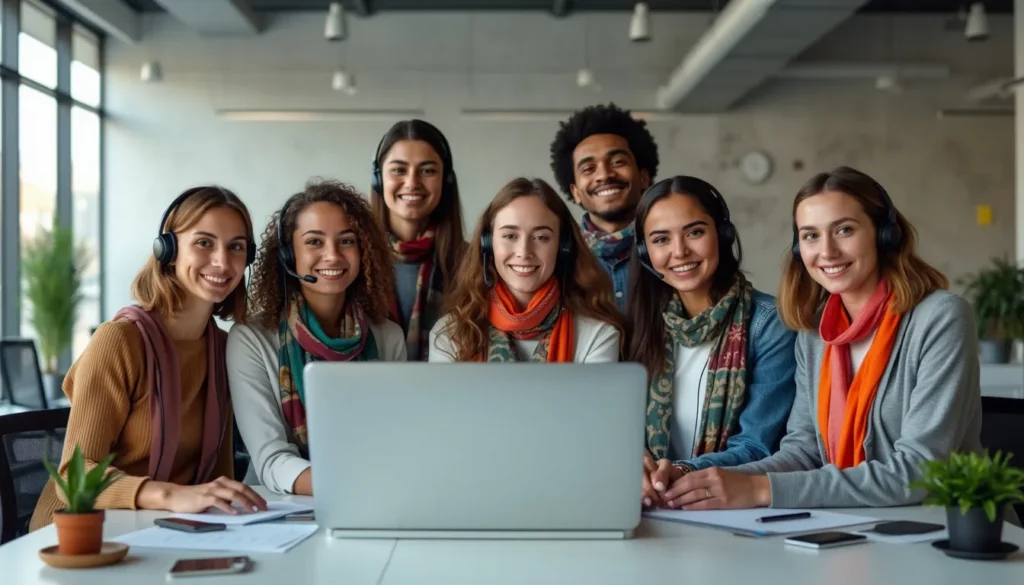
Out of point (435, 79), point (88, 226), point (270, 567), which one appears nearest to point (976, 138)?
point (435, 79)

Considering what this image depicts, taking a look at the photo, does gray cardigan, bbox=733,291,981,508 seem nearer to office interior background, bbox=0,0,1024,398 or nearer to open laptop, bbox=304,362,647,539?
open laptop, bbox=304,362,647,539

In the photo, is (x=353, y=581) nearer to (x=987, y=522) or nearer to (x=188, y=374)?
(x=987, y=522)

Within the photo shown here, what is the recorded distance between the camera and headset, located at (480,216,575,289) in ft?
9.20

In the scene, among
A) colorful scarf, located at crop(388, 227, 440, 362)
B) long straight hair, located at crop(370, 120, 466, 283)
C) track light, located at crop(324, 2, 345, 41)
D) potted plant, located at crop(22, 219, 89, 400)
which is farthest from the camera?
track light, located at crop(324, 2, 345, 41)

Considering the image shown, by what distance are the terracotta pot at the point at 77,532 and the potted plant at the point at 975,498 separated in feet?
4.12

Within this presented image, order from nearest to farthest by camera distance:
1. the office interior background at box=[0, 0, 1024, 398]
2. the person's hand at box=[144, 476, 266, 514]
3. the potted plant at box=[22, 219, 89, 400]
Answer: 1. the person's hand at box=[144, 476, 266, 514]
2. the potted plant at box=[22, 219, 89, 400]
3. the office interior background at box=[0, 0, 1024, 398]

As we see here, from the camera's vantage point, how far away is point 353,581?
1.53m

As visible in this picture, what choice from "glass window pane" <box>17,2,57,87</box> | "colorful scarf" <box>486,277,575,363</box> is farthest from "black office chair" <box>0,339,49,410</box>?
"colorful scarf" <box>486,277,575,363</box>

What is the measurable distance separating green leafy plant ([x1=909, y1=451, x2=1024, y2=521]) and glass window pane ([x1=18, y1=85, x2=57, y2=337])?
27.0 ft

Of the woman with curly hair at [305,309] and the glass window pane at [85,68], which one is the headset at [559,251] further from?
the glass window pane at [85,68]

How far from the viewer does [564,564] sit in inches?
63.7

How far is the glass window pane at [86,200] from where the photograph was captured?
1018cm

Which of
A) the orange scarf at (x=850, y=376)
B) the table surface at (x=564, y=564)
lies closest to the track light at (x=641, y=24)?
the orange scarf at (x=850, y=376)

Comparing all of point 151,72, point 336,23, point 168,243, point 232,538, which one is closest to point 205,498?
point 232,538
